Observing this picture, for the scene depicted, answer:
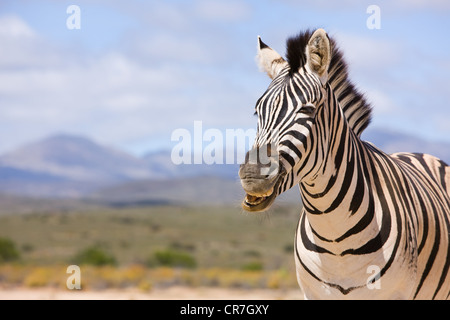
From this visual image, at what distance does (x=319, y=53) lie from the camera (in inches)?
189

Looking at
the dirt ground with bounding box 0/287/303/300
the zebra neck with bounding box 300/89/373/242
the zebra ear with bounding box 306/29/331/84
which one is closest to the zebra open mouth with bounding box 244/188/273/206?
the zebra neck with bounding box 300/89/373/242

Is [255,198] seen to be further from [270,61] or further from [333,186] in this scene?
[270,61]

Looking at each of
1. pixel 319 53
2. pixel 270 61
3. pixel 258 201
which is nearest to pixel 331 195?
pixel 258 201

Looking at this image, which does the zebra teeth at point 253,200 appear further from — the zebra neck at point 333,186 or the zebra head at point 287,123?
the zebra neck at point 333,186

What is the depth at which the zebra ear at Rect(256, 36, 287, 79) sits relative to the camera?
5.17 m

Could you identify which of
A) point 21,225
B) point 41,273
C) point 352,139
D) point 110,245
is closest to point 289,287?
point 41,273

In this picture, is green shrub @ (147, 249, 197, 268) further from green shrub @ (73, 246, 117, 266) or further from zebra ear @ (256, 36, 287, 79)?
zebra ear @ (256, 36, 287, 79)

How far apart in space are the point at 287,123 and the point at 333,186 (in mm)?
622

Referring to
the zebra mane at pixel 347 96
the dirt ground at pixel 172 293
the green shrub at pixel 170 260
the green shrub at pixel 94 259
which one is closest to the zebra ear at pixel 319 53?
the zebra mane at pixel 347 96

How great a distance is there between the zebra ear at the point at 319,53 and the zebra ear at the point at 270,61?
1.19 ft

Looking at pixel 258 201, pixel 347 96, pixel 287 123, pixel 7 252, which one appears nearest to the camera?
pixel 258 201

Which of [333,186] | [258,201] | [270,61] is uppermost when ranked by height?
[270,61]

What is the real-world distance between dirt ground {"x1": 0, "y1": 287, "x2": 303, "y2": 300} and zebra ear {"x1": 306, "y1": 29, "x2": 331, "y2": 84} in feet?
35.7

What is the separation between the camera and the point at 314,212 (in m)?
4.86
